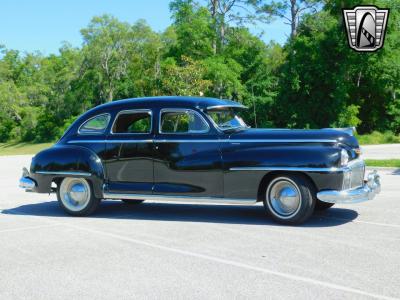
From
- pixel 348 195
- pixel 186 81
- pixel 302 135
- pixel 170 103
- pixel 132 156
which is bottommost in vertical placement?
pixel 348 195

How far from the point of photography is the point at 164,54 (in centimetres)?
5762

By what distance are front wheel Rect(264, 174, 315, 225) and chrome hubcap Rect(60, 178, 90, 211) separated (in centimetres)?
308

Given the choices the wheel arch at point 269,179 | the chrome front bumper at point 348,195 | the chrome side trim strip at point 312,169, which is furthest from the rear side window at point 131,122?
the chrome front bumper at point 348,195

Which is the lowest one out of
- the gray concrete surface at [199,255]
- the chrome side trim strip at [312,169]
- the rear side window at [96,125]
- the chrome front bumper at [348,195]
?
the gray concrete surface at [199,255]

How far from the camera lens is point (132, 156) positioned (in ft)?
28.6

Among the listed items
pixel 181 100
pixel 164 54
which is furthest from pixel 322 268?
pixel 164 54

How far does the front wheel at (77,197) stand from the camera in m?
9.03

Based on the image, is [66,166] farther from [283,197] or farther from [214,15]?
[214,15]

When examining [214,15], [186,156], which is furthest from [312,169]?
[214,15]

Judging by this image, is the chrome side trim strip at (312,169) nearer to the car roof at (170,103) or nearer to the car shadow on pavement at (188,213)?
the car shadow on pavement at (188,213)

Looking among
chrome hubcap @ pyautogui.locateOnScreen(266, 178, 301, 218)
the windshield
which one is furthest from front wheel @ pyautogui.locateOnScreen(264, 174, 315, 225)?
the windshield

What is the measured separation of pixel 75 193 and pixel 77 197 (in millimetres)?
78

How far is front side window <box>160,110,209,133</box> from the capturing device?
837cm

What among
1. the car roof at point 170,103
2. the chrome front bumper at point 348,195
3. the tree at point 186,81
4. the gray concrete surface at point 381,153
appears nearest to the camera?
the chrome front bumper at point 348,195
